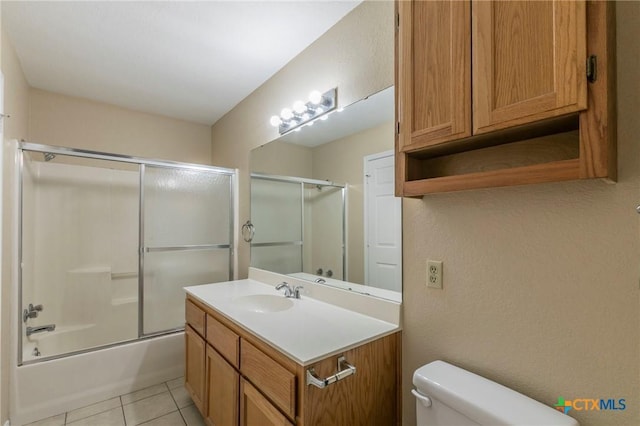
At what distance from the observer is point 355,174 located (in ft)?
5.23

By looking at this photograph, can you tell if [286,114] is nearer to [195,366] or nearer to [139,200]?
[139,200]

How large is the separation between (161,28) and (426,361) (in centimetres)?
225

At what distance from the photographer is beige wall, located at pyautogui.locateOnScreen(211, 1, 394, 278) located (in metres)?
1.44

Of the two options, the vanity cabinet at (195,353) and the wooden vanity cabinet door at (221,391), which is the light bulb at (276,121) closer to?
the vanity cabinet at (195,353)

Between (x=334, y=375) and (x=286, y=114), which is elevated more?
(x=286, y=114)

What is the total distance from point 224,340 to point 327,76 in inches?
63.5

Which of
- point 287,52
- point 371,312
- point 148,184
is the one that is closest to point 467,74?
point 371,312

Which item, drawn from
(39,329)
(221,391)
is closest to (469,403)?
(221,391)

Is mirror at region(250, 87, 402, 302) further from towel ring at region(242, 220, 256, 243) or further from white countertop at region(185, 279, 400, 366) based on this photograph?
white countertop at region(185, 279, 400, 366)

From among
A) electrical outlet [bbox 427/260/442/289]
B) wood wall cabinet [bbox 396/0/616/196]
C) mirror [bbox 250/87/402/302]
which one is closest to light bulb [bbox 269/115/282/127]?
mirror [bbox 250/87/402/302]

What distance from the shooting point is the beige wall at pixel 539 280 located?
2.55ft

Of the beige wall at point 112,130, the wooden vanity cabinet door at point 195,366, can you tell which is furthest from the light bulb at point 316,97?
the beige wall at point 112,130

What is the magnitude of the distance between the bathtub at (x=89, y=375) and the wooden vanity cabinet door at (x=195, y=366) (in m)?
0.50

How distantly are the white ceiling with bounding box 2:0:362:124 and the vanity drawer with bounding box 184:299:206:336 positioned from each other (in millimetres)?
1696
